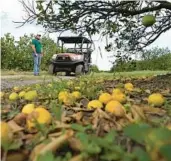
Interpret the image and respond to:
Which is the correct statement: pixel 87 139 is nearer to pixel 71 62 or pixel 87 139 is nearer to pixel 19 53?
pixel 71 62

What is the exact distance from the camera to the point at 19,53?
24922mm

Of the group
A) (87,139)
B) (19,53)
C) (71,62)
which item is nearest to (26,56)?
(19,53)

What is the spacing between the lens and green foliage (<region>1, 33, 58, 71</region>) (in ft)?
78.4

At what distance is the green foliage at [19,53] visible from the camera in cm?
2389

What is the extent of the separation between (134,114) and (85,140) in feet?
1.69

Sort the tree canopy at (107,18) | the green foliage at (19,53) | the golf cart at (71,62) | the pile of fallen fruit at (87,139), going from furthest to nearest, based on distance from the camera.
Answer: the green foliage at (19,53), the golf cart at (71,62), the tree canopy at (107,18), the pile of fallen fruit at (87,139)

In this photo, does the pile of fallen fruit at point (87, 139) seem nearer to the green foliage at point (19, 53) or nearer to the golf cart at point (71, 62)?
the golf cart at point (71, 62)

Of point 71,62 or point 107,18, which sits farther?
point 71,62

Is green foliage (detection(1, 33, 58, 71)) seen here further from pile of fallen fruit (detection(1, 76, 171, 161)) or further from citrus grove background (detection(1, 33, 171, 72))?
pile of fallen fruit (detection(1, 76, 171, 161))

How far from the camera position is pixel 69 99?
242 centimetres

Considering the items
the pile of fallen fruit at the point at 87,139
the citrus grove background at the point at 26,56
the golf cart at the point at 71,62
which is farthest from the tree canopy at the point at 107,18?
the citrus grove background at the point at 26,56

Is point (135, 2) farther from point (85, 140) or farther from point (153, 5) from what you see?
point (85, 140)

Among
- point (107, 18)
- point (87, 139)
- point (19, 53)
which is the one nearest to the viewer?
point (87, 139)

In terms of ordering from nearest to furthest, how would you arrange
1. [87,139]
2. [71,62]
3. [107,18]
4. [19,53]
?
[87,139]
[107,18]
[71,62]
[19,53]
